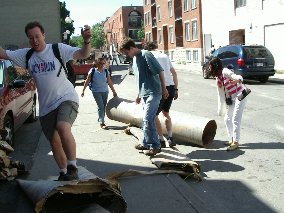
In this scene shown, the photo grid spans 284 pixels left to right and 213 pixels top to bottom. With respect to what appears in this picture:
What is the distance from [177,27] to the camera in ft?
150

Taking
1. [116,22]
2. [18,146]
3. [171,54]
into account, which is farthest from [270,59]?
[116,22]

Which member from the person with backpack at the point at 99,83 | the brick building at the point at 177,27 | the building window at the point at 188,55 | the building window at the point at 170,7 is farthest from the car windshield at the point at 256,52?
the building window at the point at 170,7

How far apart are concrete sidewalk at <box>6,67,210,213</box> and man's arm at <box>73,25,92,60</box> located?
1.64 meters

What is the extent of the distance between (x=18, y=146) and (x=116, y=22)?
9307cm

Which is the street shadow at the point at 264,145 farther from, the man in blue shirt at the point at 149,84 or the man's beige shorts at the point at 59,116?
the man's beige shorts at the point at 59,116

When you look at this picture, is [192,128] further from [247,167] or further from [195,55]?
Result: [195,55]

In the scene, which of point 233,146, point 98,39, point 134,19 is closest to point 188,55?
point 233,146

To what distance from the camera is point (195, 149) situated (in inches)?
275

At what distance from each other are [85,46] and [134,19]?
281 feet

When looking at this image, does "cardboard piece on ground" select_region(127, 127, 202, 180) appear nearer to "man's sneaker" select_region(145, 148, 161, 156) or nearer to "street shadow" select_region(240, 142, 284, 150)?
"man's sneaker" select_region(145, 148, 161, 156)

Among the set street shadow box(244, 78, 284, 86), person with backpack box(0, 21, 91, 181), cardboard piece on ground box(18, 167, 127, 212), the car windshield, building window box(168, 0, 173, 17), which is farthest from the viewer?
building window box(168, 0, 173, 17)

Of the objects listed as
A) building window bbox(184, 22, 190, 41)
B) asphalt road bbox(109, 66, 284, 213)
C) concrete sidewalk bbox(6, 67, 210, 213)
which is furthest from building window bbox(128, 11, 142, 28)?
concrete sidewalk bbox(6, 67, 210, 213)

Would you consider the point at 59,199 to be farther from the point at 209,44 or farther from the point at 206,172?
the point at 209,44

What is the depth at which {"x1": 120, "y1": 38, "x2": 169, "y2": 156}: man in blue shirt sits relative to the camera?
6121 mm
